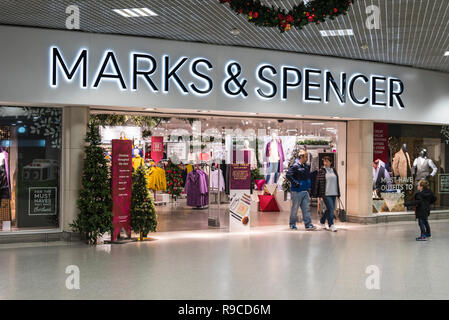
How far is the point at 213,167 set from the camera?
12.5 metres

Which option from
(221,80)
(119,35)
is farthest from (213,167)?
(119,35)

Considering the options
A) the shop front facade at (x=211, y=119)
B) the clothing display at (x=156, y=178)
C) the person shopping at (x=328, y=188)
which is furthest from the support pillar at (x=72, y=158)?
the person shopping at (x=328, y=188)

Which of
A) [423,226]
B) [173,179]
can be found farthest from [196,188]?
[423,226]

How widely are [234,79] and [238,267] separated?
178 inches

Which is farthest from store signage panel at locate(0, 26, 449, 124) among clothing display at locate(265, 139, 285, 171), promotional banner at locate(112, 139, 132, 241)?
clothing display at locate(265, 139, 285, 171)

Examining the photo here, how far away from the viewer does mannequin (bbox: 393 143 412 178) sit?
516 inches

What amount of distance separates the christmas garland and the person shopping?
5326mm

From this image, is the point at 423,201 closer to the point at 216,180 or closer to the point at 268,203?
the point at 216,180

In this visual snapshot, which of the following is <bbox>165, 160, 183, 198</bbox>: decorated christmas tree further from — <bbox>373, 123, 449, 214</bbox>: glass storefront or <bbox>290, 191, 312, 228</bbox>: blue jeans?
<bbox>373, 123, 449, 214</bbox>: glass storefront

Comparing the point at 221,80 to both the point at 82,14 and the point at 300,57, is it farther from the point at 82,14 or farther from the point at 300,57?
the point at 82,14

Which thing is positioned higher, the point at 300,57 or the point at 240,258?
the point at 300,57

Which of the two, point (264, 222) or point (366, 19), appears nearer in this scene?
point (366, 19)

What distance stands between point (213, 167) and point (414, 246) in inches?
202
